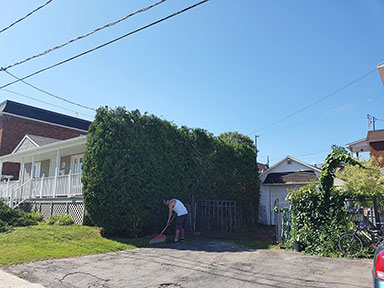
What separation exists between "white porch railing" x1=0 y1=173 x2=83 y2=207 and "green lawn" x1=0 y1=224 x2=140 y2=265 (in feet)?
11.4

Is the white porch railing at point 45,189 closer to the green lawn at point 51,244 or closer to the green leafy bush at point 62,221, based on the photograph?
the green leafy bush at point 62,221

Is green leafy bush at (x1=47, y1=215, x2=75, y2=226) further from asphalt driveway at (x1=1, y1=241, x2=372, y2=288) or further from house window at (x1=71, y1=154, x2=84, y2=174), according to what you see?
house window at (x1=71, y1=154, x2=84, y2=174)

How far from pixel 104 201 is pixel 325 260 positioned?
22.2 feet

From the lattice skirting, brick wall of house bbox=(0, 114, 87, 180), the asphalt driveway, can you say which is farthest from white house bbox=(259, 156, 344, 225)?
brick wall of house bbox=(0, 114, 87, 180)

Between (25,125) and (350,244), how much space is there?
80.4 feet

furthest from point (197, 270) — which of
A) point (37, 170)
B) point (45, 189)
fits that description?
point (37, 170)

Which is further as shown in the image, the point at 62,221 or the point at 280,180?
the point at 280,180

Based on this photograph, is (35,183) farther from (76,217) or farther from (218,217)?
(218,217)

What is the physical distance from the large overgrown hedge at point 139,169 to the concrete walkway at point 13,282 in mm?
4399

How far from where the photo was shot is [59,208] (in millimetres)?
15242

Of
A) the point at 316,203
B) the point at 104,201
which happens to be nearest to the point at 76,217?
the point at 104,201

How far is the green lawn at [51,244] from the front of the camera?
7.87 m

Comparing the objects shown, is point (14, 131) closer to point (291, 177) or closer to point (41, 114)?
point (41, 114)

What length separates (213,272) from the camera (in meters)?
6.58
